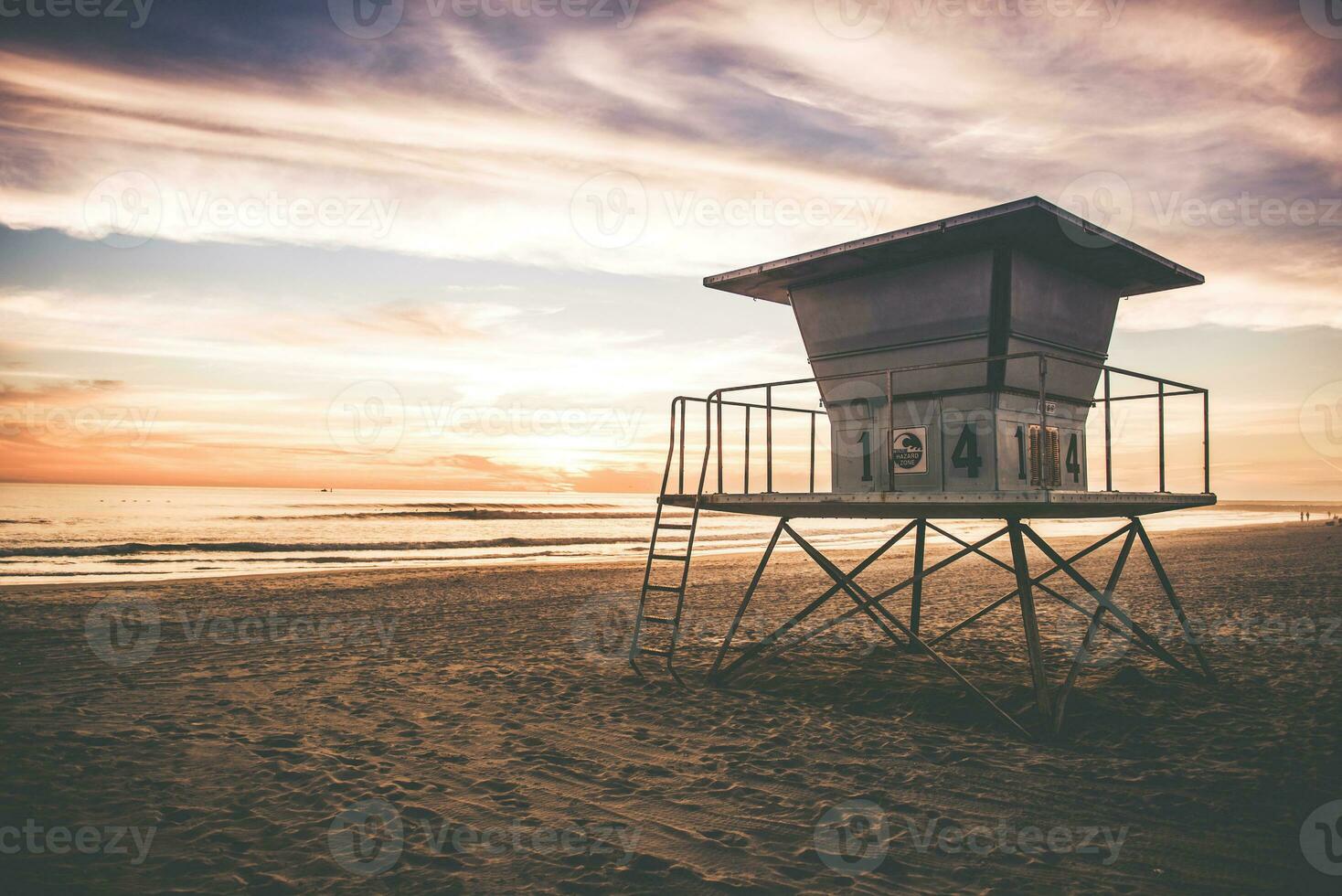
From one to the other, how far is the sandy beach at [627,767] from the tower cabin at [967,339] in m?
2.74

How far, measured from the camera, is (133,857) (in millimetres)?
5086

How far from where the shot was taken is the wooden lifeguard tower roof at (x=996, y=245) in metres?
7.95

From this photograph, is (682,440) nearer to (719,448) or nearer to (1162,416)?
(719,448)

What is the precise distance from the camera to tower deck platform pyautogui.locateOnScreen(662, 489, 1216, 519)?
24.5 ft

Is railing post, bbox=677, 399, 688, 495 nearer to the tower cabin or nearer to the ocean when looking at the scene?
the tower cabin

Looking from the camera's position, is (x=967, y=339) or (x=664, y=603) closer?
(x=967, y=339)

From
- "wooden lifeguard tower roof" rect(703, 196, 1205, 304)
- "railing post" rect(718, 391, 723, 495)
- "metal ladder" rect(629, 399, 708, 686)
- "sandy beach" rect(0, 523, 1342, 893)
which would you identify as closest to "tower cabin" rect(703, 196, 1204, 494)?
"wooden lifeguard tower roof" rect(703, 196, 1205, 304)

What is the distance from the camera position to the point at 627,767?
6.82 metres

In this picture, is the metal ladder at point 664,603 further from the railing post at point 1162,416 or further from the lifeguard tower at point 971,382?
the railing post at point 1162,416

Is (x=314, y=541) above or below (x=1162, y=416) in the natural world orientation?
below

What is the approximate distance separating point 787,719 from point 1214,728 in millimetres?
4328

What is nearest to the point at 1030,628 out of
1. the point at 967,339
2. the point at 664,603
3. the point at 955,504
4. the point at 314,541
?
the point at 955,504

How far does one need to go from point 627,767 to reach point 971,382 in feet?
17.6

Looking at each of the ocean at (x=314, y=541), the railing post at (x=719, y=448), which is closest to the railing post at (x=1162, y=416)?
the railing post at (x=719, y=448)
